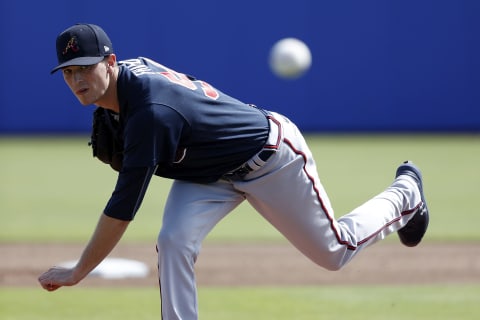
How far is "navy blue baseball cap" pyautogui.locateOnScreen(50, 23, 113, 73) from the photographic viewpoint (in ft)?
11.8

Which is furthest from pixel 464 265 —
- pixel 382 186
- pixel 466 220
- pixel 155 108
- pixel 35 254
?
pixel 382 186

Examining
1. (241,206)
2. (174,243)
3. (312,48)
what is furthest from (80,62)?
(312,48)

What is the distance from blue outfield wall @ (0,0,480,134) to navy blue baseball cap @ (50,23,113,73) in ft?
50.2

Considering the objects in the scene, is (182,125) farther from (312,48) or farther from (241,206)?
(312,48)

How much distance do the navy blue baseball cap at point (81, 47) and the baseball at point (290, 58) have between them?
13.9 metres

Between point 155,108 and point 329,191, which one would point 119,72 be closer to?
point 155,108

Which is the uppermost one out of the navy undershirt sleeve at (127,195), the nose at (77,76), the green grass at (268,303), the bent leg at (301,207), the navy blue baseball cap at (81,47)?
the navy blue baseball cap at (81,47)

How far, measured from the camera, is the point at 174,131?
3.70 meters

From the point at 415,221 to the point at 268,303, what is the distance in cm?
109

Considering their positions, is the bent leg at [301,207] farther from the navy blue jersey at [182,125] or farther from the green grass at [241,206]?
the green grass at [241,206]

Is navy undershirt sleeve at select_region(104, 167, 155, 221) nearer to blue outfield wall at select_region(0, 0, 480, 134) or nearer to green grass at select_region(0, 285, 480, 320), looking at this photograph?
green grass at select_region(0, 285, 480, 320)

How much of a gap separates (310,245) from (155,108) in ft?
3.39

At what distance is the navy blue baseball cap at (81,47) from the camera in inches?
141

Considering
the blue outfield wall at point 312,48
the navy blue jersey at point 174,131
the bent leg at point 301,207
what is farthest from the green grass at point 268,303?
the blue outfield wall at point 312,48
